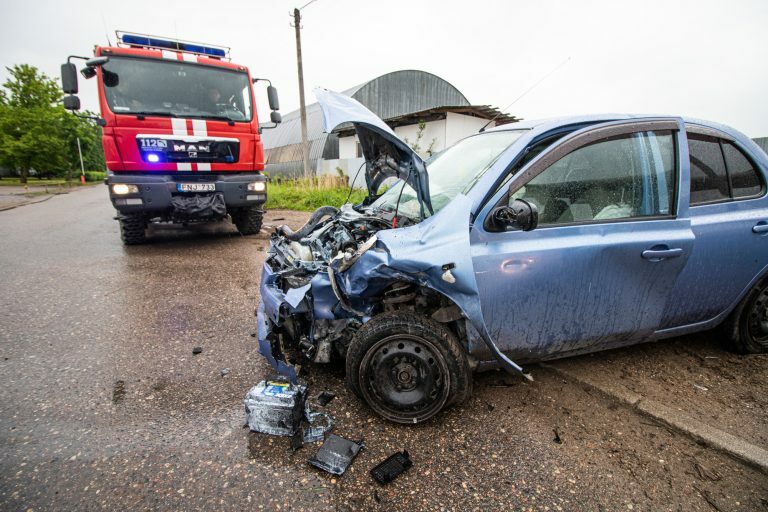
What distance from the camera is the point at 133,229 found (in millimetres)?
6051

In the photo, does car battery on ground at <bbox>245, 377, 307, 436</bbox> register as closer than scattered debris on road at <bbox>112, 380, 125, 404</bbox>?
Yes

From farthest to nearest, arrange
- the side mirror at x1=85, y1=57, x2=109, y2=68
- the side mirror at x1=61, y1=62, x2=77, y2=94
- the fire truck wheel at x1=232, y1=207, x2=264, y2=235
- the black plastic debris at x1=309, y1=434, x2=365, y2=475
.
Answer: the fire truck wheel at x1=232, y1=207, x2=264, y2=235 < the side mirror at x1=61, y1=62, x2=77, y2=94 < the side mirror at x1=85, y1=57, x2=109, y2=68 < the black plastic debris at x1=309, y1=434, x2=365, y2=475

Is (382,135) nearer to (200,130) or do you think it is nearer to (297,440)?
(297,440)

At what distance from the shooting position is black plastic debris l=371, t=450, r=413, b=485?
5.72 feet

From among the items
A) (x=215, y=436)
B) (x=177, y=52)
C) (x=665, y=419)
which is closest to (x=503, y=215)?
(x=665, y=419)

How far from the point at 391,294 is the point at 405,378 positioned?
1.59ft

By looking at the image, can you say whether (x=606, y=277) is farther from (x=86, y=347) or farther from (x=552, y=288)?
(x=86, y=347)

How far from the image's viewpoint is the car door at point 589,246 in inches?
79.4

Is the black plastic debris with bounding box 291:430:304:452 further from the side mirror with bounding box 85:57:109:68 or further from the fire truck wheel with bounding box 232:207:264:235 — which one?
the side mirror with bounding box 85:57:109:68

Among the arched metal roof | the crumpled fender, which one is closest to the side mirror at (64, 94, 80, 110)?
the crumpled fender

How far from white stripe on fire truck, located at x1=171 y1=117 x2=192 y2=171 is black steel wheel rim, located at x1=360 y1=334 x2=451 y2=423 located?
15.8ft

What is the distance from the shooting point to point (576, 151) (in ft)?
7.17

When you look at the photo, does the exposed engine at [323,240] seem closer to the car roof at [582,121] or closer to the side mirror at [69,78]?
the car roof at [582,121]

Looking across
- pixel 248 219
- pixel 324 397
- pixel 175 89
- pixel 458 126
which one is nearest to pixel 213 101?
pixel 175 89
